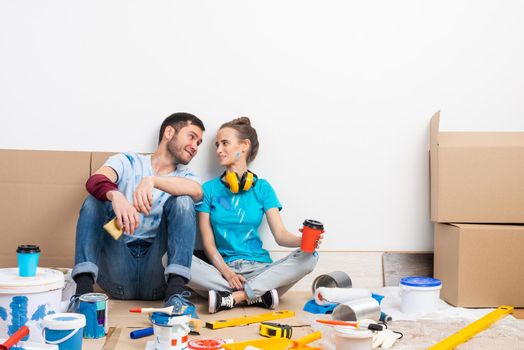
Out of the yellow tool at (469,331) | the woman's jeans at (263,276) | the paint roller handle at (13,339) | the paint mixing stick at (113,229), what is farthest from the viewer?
the woman's jeans at (263,276)

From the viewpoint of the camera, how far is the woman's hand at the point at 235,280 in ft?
8.24

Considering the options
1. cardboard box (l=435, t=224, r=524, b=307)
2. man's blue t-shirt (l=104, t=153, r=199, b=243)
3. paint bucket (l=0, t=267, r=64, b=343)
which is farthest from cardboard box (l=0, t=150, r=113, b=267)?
cardboard box (l=435, t=224, r=524, b=307)

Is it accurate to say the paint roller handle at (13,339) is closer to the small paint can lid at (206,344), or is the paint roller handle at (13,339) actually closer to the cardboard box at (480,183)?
the small paint can lid at (206,344)

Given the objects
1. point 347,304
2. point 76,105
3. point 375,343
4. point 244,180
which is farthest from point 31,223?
point 375,343

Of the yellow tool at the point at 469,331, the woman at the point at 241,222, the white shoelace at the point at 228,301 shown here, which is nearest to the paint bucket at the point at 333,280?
the woman at the point at 241,222

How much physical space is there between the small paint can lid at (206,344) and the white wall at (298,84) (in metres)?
1.15

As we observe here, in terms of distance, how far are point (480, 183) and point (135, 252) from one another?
1443mm

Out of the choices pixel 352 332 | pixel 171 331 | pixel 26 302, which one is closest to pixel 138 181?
pixel 26 302

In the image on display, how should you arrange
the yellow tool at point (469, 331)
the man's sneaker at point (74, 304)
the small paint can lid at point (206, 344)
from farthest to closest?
the man's sneaker at point (74, 304)
the yellow tool at point (469, 331)
the small paint can lid at point (206, 344)

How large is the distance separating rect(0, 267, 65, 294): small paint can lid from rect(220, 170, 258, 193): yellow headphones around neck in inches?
38.0

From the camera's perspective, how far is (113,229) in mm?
2131

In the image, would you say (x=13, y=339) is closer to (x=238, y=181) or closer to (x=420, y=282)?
(x=238, y=181)

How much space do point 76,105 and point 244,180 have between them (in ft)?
2.66

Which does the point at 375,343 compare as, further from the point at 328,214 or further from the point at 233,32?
the point at 233,32
